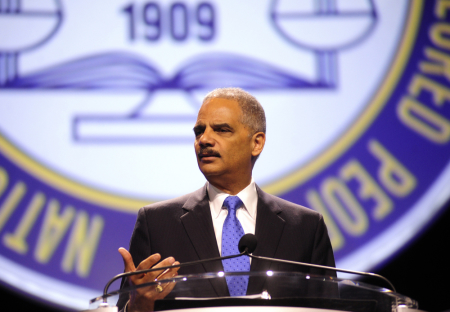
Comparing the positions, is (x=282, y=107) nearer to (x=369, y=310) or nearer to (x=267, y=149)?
(x=267, y=149)

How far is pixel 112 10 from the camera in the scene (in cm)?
282

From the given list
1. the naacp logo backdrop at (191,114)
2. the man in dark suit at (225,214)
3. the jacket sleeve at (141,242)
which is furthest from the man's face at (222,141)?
the naacp logo backdrop at (191,114)

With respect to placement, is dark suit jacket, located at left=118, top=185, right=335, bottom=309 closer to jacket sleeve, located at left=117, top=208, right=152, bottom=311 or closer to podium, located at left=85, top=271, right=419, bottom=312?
jacket sleeve, located at left=117, top=208, right=152, bottom=311

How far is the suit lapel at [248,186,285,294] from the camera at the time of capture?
5.69 ft

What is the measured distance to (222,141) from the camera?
1853mm

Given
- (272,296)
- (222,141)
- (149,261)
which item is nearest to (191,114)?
(222,141)

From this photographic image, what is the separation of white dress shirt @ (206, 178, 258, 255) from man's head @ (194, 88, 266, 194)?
0.10ft

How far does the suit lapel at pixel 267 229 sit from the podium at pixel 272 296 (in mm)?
455

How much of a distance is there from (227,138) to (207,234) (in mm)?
336

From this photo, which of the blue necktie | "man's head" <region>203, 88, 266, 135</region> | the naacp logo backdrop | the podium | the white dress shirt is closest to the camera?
the podium

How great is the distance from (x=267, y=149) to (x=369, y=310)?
62.0 inches

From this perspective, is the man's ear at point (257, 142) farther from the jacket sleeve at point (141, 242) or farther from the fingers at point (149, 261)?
the fingers at point (149, 261)

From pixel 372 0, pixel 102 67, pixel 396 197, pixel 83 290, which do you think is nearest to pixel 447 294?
pixel 396 197

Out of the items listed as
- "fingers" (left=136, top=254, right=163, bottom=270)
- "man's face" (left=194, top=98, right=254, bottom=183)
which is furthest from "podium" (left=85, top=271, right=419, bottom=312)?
"man's face" (left=194, top=98, right=254, bottom=183)
